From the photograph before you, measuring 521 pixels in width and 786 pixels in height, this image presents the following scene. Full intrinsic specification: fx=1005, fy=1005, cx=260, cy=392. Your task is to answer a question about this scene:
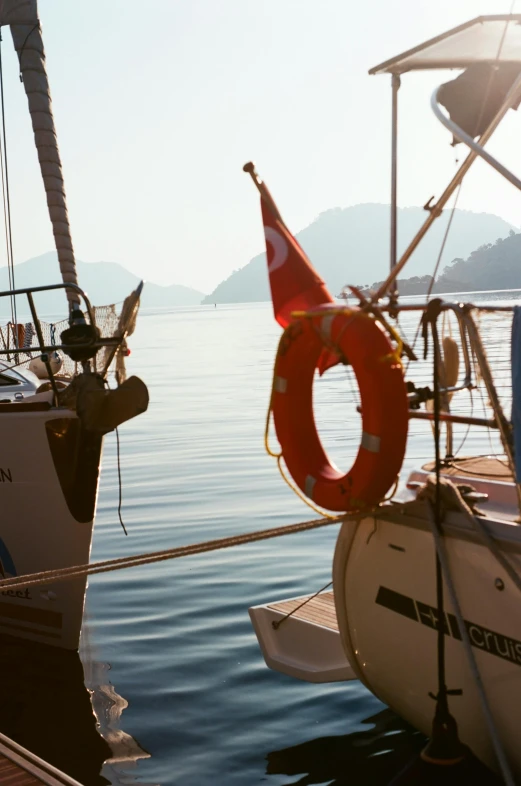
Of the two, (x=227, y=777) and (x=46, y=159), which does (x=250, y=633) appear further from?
(x=46, y=159)

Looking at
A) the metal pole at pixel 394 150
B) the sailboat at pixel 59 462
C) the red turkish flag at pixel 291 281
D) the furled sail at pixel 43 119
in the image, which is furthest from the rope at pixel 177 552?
the furled sail at pixel 43 119

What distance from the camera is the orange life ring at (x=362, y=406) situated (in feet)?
15.0

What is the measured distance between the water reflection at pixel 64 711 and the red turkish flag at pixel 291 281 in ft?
9.19

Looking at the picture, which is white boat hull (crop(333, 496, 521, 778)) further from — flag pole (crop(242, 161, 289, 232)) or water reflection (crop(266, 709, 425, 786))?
flag pole (crop(242, 161, 289, 232))

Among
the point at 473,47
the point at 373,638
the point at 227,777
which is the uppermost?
the point at 473,47

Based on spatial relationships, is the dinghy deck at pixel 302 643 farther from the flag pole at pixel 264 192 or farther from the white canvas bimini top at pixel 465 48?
the white canvas bimini top at pixel 465 48

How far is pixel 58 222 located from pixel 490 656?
7.49m

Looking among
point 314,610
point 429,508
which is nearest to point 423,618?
point 429,508

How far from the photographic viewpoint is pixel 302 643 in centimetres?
650

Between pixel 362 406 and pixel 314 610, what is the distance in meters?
2.60

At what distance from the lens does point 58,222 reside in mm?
10562

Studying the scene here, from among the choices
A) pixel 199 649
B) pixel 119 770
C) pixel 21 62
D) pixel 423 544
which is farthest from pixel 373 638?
pixel 21 62

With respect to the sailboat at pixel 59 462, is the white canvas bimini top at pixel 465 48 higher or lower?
higher

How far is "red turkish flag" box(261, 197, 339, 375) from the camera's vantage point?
532 centimetres
